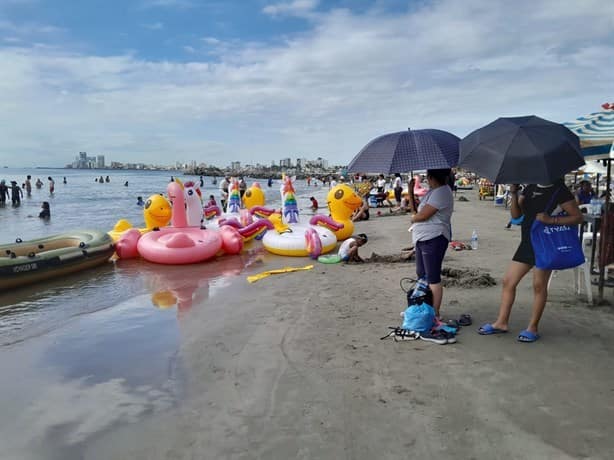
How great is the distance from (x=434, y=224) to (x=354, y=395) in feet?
5.93

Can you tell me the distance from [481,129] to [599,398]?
2260 millimetres

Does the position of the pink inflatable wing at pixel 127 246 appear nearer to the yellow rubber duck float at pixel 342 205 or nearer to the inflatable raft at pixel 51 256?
the inflatable raft at pixel 51 256

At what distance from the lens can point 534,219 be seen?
12.2 ft

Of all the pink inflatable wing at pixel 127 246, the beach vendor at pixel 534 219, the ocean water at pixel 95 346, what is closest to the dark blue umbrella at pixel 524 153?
the beach vendor at pixel 534 219

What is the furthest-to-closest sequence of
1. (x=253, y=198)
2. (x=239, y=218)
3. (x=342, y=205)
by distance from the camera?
(x=253, y=198) → (x=239, y=218) → (x=342, y=205)

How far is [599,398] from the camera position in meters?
2.89

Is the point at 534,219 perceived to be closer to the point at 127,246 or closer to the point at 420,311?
the point at 420,311

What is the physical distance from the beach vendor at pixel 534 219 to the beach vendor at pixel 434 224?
59 cm

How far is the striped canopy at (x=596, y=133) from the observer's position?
4265 millimetres

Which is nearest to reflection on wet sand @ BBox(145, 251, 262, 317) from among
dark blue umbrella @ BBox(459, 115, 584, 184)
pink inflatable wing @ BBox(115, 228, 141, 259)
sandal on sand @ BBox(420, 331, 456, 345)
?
pink inflatable wing @ BBox(115, 228, 141, 259)

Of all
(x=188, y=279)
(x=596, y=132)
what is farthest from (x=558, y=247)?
(x=188, y=279)

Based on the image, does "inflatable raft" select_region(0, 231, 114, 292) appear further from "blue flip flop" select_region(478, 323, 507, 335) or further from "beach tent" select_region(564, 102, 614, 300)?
"beach tent" select_region(564, 102, 614, 300)

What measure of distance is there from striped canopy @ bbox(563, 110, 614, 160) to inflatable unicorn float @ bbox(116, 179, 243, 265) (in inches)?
283

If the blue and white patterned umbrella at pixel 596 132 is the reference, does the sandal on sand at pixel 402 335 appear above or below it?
below
